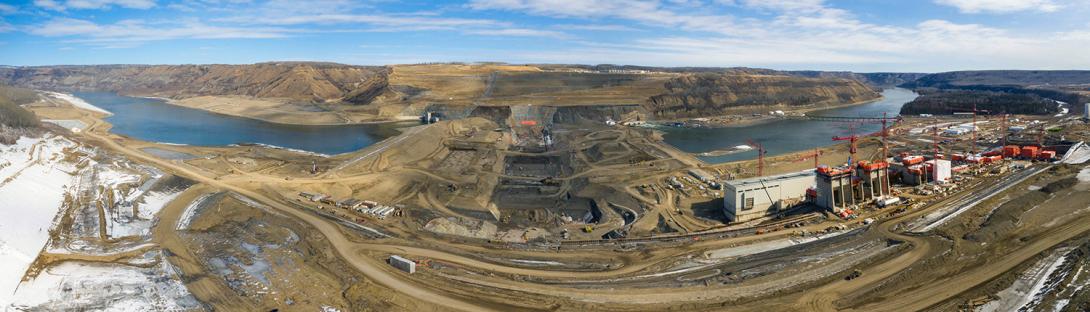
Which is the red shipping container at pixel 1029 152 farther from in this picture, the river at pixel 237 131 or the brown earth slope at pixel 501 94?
the river at pixel 237 131

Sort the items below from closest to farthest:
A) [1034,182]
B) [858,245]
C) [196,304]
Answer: [196,304], [858,245], [1034,182]

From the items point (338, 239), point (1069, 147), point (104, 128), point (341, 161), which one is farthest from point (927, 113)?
point (104, 128)

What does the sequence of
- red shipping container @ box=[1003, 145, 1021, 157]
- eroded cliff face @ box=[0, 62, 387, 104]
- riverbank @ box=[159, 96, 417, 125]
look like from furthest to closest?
1. eroded cliff face @ box=[0, 62, 387, 104]
2. riverbank @ box=[159, 96, 417, 125]
3. red shipping container @ box=[1003, 145, 1021, 157]

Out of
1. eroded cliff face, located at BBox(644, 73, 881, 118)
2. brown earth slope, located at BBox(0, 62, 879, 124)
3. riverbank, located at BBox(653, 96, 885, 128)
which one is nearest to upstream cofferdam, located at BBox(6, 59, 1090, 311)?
riverbank, located at BBox(653, 96, 885, 128)

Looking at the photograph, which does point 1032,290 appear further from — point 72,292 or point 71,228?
point 71,228

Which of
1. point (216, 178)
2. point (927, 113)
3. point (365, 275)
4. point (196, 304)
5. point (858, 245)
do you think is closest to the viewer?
point (196, 304)

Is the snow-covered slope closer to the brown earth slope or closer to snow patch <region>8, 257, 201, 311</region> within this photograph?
snow patch <region>8, 257, 201, 311</region>

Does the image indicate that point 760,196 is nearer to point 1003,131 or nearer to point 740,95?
point 1003,131
